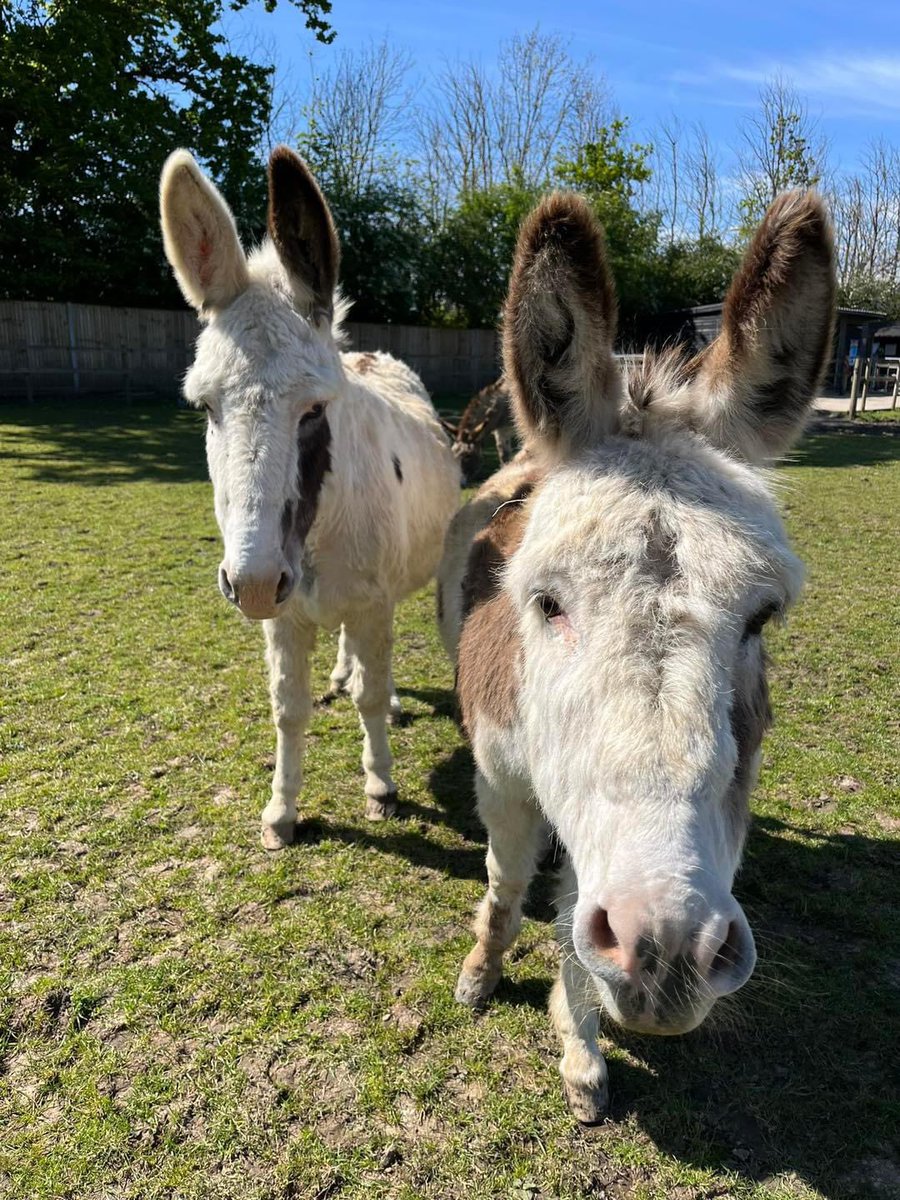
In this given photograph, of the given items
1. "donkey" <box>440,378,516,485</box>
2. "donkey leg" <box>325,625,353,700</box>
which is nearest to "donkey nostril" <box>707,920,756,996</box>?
"donkey leg" <box>325,625,353,700</box>

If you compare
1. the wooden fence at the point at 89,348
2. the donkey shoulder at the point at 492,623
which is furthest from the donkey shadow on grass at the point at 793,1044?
the wooden fence at the point at 89,348

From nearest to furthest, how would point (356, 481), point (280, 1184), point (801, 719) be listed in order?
1. point (280, 1184)
2. point (356, 481)
3. point (801, 719)

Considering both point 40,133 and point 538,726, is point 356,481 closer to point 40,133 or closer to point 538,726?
point 538,726

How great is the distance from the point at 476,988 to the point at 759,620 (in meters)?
2.10

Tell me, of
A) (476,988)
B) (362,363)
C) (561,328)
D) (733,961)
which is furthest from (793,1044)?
(362,363)

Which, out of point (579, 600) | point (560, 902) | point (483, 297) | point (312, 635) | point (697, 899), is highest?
point (483, 297)

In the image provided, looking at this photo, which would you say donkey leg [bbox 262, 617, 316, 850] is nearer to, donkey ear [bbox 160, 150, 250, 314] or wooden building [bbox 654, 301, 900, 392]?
donkey ear [bbox 160, 150, 250, 314]

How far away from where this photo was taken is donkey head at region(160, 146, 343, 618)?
2748mm

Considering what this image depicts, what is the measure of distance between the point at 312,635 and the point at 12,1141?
2259 millimetres

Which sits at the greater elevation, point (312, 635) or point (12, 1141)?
point (312, 635)

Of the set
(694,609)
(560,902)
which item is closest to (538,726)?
(694,609)

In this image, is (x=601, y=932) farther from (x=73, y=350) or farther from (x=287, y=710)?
(x=73, y=350)

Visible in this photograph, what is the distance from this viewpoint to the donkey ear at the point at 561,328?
191cm

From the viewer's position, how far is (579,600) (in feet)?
5.56
